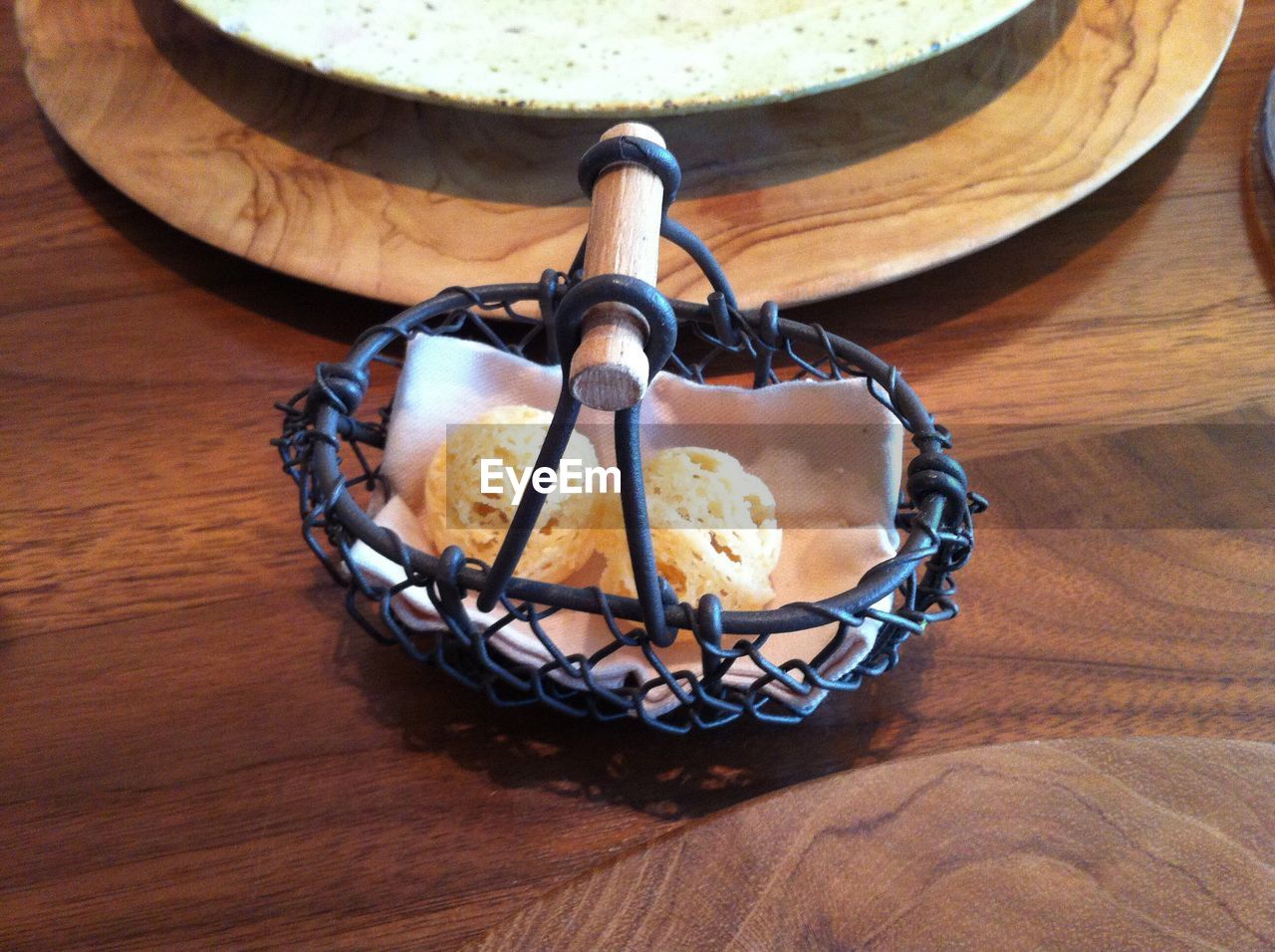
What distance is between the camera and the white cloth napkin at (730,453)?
1.15ft

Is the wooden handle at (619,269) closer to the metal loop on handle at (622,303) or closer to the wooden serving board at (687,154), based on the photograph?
the metal loop on handle at (622,303)

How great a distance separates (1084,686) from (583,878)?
0.24 m

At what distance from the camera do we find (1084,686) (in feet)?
1.26

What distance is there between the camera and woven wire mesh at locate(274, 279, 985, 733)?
0.30 meters

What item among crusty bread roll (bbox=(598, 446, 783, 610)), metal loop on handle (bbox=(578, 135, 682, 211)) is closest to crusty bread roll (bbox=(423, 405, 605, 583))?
crusty bread roll (bbox=(598, 446, 783, 610))

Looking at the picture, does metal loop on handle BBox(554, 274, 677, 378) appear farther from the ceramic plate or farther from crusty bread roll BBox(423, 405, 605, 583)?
the ceramic plate

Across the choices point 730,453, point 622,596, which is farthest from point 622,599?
point 730,453

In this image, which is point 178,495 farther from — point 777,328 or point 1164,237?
point 1164,237

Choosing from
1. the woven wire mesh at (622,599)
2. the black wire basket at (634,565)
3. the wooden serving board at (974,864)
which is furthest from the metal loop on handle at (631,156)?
the wooden serving board at (974,864)

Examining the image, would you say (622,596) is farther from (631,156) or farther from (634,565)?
(631,156)

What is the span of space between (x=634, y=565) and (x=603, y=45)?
1.21 ft

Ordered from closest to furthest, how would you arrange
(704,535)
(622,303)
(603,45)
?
(622,303)
(704,535)
(603,45)

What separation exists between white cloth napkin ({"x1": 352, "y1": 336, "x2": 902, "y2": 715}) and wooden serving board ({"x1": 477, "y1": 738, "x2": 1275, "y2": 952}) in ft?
0.18

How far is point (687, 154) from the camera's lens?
0.57 m
